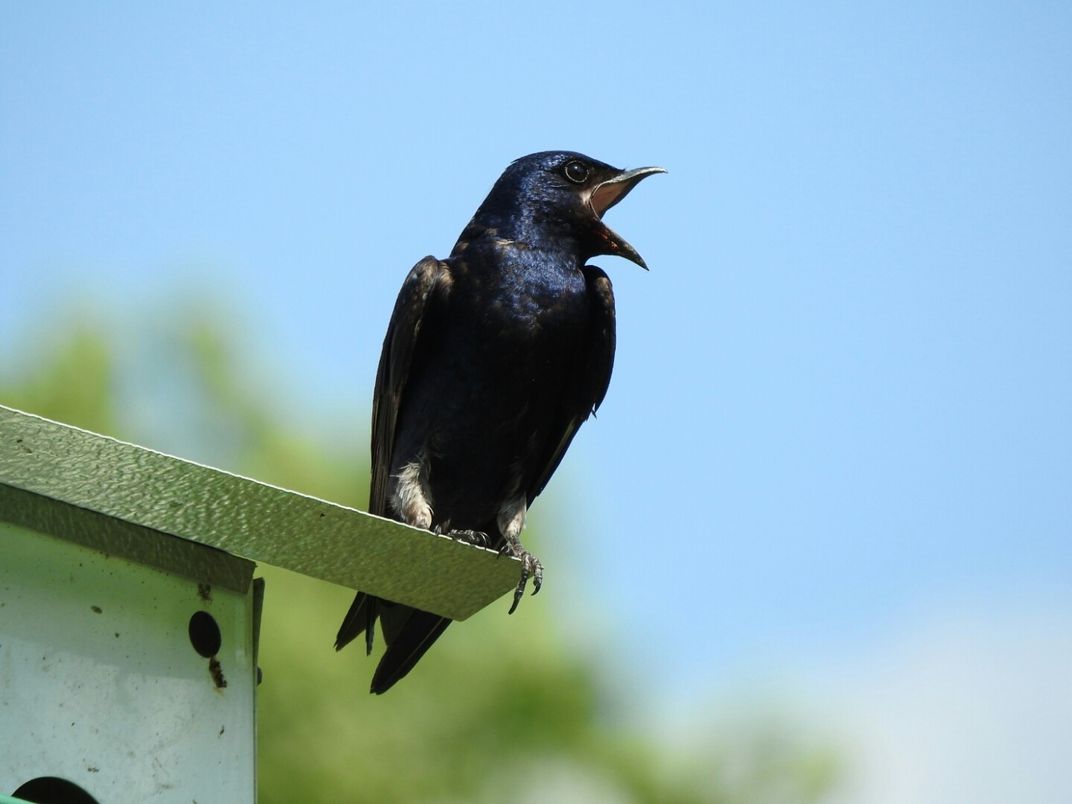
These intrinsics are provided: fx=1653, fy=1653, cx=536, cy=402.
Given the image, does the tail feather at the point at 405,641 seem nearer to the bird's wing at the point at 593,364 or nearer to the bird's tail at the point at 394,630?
the bird's tail at the point at 394,630

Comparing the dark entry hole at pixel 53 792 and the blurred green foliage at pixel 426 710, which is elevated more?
the dark entry hole at pixel 53 792

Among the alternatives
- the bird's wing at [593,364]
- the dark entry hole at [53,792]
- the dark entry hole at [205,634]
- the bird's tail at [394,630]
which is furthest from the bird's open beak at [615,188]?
the dark entry hole at [53,792]

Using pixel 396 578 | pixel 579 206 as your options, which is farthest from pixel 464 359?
pixel 396 578

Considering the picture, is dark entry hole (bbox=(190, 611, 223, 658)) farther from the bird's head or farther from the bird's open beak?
the bird's open beak

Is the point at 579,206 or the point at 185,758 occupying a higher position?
the point at 579,206

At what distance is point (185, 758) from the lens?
2883 mm

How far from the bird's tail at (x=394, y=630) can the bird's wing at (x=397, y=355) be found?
336mm

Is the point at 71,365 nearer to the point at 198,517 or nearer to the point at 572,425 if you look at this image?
the point at 572,425

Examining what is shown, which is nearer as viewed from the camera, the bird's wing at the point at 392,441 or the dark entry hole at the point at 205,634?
the dark entry hole at the point at 205,634

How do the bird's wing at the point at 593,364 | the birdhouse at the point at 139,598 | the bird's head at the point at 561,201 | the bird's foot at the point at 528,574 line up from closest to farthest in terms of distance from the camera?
the birdhouse at the point at 139,598, the bird's foot at the point at 528,574, the bird's wing at the point at 593,364, the bird's head at the point at 561,201

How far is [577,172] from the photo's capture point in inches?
178

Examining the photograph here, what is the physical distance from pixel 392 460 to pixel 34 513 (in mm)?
1517

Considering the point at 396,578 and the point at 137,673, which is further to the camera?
the point at 396,578

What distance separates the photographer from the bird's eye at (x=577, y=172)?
451cm
